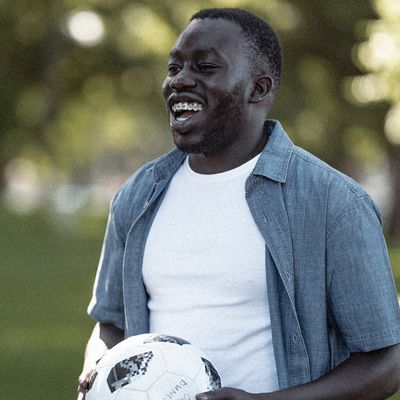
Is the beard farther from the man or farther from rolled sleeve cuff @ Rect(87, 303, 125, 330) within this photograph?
rolled sleeve cuff @ Rect(87, 303, 125, 330)

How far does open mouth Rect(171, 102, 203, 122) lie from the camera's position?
3.82 m

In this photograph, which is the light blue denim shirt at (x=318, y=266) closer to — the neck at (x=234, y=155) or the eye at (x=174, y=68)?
the neck at (x=234, y=155)

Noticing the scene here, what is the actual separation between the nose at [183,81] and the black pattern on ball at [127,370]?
2.99 feet

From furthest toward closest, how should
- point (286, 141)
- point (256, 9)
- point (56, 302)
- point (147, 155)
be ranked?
point (147, 155) → point (256, 9) → point (56, 302) → point (286, 141)

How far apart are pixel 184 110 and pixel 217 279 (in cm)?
60

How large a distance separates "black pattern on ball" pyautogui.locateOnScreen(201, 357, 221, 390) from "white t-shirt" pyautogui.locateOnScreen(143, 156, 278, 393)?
141 millimetres

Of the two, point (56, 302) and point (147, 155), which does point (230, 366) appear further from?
point (147, 155)

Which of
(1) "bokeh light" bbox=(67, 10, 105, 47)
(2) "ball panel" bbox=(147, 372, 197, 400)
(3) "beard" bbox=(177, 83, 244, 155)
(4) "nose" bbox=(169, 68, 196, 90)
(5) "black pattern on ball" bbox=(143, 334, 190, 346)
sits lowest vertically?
(2) "ball panel" bbox=(147, 372, 197, 400)

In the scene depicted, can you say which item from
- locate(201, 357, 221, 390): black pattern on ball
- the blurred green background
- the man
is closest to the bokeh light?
the blurred green background

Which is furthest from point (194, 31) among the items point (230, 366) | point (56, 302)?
point (56, 302)

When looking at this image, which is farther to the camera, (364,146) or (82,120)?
(82,120)

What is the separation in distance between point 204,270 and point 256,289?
0.19 metres

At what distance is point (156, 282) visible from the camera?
3822mm

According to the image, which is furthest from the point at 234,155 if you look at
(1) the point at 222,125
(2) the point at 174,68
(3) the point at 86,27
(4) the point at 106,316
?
(3) the point at 86,27
